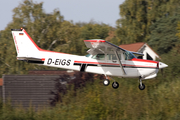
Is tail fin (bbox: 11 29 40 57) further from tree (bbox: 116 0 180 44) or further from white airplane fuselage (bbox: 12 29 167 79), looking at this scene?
tree (bbox: 116 0 180 44)

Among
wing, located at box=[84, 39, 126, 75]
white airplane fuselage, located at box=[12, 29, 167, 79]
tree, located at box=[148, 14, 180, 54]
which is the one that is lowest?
white airplane fuselage, located at box=[12, 29, 167, 79]

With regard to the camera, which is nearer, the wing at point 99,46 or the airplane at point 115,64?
the wing at point 99,46

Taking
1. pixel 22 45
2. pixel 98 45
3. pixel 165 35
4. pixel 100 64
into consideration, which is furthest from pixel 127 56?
pixel 165 35

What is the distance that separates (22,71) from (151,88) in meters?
16.1

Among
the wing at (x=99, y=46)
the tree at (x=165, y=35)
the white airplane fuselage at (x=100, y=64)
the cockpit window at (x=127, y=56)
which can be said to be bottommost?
the white airplane fuselage at (x=100, y=64)

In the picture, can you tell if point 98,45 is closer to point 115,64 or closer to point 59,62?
point 115,64

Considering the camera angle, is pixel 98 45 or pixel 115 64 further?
pixel 115 64

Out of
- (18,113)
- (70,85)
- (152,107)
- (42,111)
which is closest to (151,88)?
(152,107)

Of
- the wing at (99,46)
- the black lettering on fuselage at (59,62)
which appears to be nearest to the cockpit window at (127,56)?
the wing at (99,46)

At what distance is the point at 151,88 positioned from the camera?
21453mm

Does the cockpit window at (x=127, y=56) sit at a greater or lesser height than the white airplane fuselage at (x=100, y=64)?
greater

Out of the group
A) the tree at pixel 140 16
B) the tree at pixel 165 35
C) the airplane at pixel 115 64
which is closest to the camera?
the airplane at pixel 115 64

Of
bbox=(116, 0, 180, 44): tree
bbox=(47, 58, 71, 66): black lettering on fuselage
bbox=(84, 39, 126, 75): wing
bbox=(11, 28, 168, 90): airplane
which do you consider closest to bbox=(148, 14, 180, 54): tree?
bbox=(116, 0, 180, 44): tree

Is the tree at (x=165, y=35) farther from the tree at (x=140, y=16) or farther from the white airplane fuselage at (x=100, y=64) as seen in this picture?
the white airplane fuselage at (x=100, y=64)
